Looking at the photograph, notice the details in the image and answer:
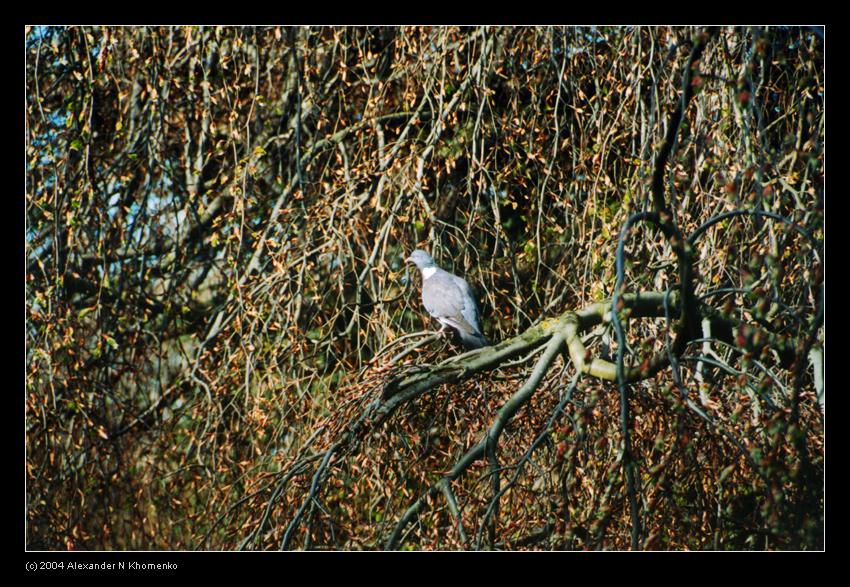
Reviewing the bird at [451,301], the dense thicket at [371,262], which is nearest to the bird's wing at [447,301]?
the bird at [451,301]

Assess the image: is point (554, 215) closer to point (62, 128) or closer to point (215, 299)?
point (215, 299)

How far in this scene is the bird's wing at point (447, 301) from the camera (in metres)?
3.18

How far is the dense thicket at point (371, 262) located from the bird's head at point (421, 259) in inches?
3.1

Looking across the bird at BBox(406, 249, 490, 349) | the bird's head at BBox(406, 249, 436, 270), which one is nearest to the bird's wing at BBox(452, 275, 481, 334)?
the bird at BBox(406, 249, 490, 349)

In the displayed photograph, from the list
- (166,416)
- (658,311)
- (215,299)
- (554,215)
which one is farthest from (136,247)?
(658,311)

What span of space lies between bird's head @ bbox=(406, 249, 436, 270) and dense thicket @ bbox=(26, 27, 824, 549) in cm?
8

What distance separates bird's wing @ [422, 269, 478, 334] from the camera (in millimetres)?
3184

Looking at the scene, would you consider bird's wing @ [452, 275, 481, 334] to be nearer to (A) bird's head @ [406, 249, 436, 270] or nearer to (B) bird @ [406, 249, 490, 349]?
(B) bird @ [406, 249, 490, 349]

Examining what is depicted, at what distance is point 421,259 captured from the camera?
10.8ft

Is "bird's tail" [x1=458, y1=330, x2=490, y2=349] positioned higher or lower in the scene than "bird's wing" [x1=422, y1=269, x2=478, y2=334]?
lower

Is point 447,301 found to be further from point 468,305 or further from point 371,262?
point 371,262

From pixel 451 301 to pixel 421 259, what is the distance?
0.64 feet

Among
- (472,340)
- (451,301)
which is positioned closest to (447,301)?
(451,301)

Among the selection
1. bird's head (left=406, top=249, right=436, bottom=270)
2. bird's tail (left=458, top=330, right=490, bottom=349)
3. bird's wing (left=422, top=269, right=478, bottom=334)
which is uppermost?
bird's head (left=406, top=249, right=436, bottom=270)
